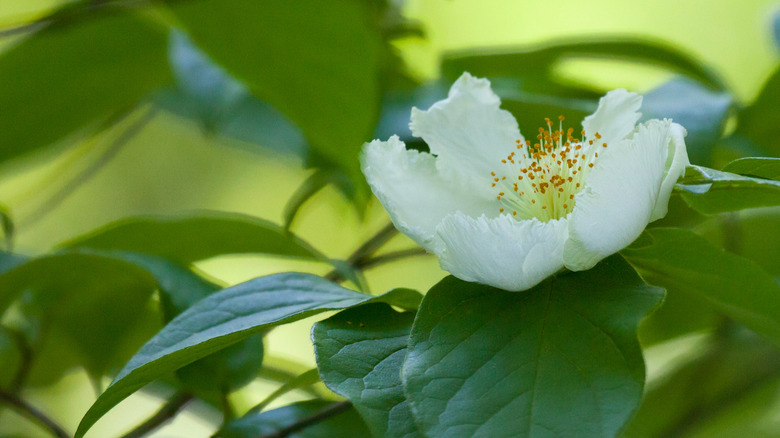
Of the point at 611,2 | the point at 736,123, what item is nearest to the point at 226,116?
the point at 736,123

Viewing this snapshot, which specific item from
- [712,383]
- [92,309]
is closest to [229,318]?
[92,309]

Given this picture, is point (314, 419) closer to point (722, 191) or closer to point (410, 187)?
point (410, 187)

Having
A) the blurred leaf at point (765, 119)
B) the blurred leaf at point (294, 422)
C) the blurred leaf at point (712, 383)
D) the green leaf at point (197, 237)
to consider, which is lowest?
the blurred leaf at point (712, 383)

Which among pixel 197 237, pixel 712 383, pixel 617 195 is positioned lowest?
pixel 712 383

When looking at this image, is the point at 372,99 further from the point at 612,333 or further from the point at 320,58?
the point at 612,333

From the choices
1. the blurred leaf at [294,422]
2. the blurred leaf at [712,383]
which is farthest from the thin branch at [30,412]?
the blurred leaf at [712,383]

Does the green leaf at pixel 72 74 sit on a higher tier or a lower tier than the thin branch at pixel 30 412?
higher

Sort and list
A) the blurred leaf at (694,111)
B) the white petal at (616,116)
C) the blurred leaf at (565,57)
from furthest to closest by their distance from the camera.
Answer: the blurred leaf at (565,57)
the blurred leaf at (694,111)
the white petal at (616,116)

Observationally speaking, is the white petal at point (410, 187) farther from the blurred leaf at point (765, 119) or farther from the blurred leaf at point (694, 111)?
the blurred leaf at point (765, 119)
